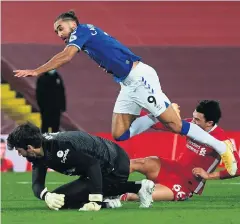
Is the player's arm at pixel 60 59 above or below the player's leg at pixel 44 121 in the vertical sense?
above

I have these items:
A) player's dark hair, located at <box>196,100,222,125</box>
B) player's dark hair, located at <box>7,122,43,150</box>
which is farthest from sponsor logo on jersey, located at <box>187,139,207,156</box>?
player's dark hair, located at <box>7,122,43,150</box>

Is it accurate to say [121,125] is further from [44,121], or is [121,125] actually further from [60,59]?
[44,121]

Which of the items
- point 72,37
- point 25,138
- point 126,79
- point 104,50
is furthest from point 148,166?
point 25,138

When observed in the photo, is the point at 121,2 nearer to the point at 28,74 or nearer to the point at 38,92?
the point at 38,92

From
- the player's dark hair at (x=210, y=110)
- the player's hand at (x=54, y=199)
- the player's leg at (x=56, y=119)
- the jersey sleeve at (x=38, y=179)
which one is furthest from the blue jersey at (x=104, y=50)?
the player's leg at (x=56, y=119)

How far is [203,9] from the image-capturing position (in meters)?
24.3

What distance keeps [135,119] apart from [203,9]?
46.9 ft

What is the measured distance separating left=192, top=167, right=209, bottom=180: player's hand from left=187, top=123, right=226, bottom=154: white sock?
305 millimetres

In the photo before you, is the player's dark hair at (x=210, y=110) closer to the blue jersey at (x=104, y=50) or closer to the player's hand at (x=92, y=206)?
the blue jersey at (x=104, y=50)

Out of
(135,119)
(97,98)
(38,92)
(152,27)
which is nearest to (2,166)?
(38,92)

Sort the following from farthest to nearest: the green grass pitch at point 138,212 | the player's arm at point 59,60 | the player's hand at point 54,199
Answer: the player's arm at point 59,60, the player's hand at point 54,199, the green grass pitch at point 138,212

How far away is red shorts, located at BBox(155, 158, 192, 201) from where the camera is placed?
9.45 metres

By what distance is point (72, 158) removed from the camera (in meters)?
8.05

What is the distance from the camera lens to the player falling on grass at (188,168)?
940 centimetres
